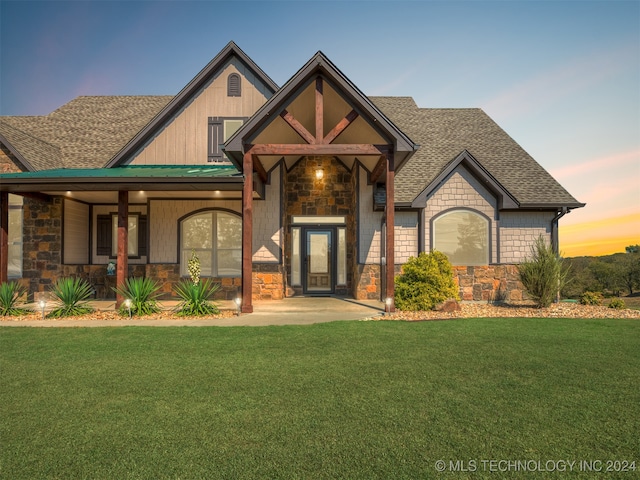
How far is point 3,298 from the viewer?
9695 millimetres

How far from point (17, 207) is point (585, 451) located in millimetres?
16687

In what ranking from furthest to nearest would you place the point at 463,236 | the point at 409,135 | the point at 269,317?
1. the point at 409,135
2. the point at 463,236
3. the point at 269,317

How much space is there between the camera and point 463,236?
12867 millimetres

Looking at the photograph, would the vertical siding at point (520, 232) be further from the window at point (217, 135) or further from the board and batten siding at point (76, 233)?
the board and batten siding at point (76, 233)

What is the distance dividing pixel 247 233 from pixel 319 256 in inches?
202

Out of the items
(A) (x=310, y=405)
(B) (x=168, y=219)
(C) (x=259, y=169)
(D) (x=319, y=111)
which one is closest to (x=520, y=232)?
(D) (x=319, y=111)

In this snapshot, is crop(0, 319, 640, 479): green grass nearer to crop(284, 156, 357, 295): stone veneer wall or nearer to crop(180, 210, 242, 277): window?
crop(180, 210, 242, 277): window

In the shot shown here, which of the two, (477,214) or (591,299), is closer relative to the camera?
(591,299)

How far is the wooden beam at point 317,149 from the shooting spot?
9.85 metres

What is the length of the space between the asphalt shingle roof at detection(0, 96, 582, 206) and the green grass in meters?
7.88

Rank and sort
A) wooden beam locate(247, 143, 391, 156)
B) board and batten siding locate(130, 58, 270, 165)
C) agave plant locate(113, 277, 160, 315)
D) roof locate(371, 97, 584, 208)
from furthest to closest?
1. board and batten siding locate(130, 58, 270, 165)
2. roof locate(371, 97, 584, 208)
3. wooden beam locate(247, 143, 391, 156)
4. agave plant locate(113, 277, 160, 315)

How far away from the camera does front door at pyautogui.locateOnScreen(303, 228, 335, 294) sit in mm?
14375

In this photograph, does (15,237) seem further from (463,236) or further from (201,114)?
(463,236)

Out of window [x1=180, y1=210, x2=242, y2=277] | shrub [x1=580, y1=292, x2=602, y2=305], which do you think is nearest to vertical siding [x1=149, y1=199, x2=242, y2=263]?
window [x1=180, y1=210, x2=242, y2=277]
